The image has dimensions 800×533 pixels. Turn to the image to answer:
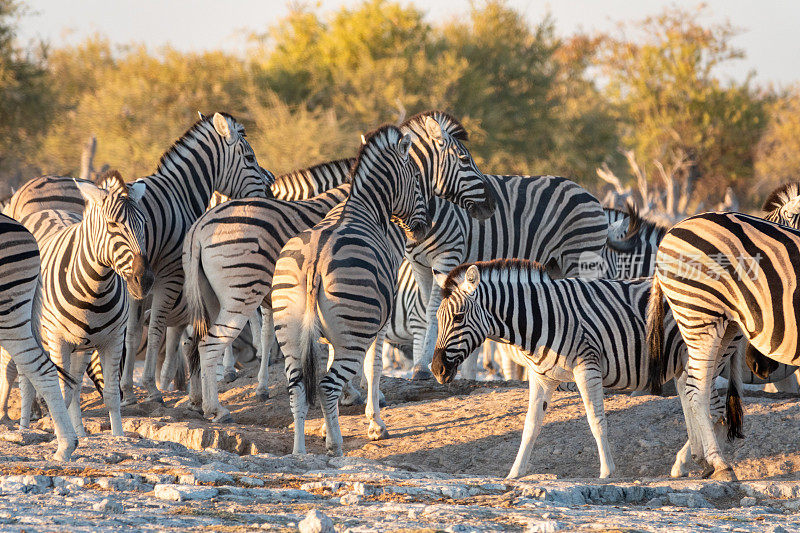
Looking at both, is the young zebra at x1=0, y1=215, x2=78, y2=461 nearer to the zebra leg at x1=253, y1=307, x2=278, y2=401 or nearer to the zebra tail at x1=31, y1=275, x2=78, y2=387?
the zebra tail at x1=31, y1=275, x2=78, y2=387

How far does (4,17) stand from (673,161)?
29309mm

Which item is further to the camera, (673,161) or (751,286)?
(673,161)

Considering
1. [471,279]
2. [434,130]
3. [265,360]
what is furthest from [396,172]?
[265,360]

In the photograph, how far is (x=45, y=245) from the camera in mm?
8141

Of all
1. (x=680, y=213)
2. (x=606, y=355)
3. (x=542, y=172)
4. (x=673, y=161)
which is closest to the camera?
(x=606, y=355)

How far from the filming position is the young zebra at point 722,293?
6.18 meters

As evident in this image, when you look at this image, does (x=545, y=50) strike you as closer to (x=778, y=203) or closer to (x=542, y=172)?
(x=542, y=172)

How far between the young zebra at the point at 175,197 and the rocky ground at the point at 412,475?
802 mm

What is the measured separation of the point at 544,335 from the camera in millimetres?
6750

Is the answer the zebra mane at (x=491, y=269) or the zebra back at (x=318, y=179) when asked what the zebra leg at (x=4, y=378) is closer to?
the zebra back at (x=318, y=179)

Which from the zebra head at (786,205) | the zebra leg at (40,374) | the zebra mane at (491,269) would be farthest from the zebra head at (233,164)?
the zebra head at (786,205)

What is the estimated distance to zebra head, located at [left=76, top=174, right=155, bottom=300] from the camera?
697cm

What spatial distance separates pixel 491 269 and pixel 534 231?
3443 mm

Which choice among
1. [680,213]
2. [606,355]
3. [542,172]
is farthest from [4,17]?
[606,355]
